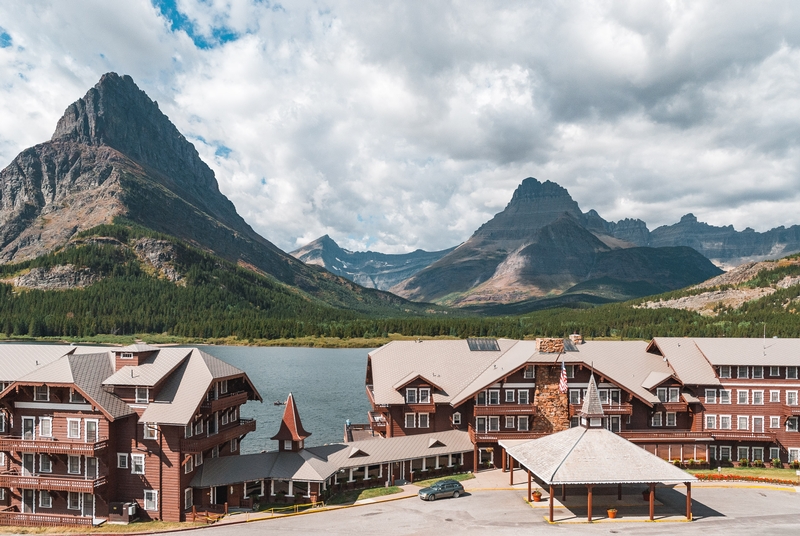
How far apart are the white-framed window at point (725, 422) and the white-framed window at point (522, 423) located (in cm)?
2370

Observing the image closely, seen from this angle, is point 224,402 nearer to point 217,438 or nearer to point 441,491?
point 217,438

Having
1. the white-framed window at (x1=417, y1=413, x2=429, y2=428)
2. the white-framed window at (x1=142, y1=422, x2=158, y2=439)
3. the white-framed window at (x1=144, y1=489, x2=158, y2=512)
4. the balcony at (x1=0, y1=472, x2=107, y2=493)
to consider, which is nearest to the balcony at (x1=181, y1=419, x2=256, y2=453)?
the white-framed window at (x1=142, y1=422, x2=158, y2=439)

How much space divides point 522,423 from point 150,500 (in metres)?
38.9

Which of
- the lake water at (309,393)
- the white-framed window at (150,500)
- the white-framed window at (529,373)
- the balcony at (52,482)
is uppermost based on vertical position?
the white-framed window at (529,373)

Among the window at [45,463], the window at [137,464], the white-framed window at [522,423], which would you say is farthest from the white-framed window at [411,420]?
the window at [45,463]

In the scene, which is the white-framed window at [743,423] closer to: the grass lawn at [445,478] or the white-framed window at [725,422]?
the white-framed window at [725,422]

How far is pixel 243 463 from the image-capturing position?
5547 centimetres

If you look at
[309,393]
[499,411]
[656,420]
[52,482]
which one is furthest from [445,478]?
[309,393]

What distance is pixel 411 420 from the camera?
6831 cm

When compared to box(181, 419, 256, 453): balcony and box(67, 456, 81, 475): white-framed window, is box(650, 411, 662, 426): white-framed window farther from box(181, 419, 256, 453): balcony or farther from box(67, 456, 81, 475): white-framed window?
box(67, 456, 81, 475): white-framed window

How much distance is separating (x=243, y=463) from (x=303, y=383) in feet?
276

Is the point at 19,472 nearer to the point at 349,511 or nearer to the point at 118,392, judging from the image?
the point at 118,392

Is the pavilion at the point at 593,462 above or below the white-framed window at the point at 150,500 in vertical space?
above

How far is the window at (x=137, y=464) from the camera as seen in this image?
171ft
